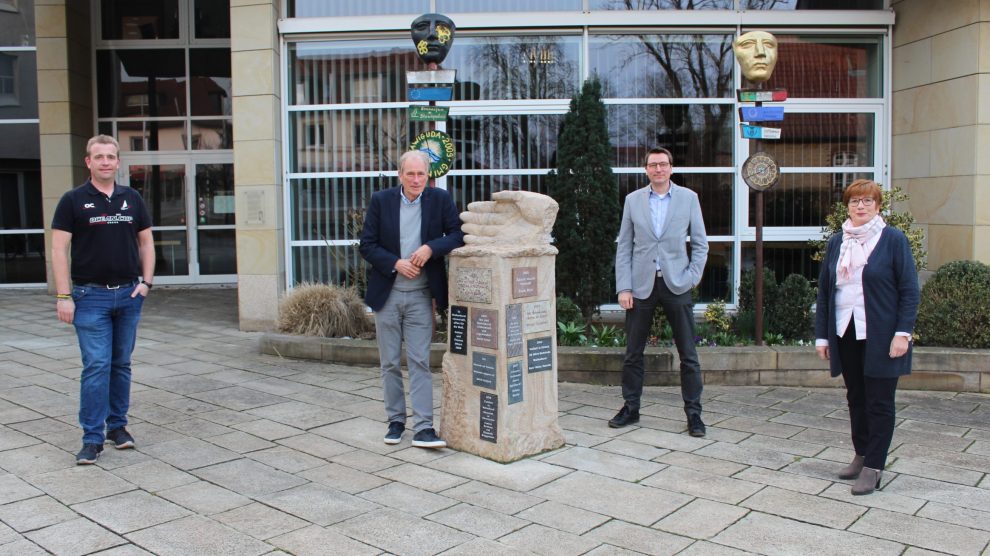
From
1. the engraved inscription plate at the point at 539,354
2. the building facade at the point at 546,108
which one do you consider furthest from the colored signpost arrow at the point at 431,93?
the engraved inscription plate at the point at 539,354

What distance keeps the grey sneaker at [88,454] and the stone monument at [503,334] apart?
2176mm

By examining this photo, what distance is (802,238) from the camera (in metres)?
10.4

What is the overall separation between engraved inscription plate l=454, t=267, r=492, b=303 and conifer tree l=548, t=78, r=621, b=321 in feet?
11.4

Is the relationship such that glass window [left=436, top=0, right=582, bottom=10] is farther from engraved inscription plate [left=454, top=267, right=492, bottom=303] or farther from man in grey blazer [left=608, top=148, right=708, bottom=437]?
engraved inscription plate [left=454, top=267, right=492, bottom=303]

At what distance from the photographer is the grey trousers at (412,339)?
5402mm

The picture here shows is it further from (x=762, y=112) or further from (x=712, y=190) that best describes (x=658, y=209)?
(x=712, y=190)

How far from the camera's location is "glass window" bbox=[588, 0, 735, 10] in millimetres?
10281

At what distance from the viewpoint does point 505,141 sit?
10.4m

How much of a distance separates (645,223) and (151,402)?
4.18 meters

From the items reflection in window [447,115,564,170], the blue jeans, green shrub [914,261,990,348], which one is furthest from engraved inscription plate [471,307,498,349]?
reflection in window [447,115,564,170]

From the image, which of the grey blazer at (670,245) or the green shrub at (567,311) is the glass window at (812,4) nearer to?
the green shrub at (567,311)

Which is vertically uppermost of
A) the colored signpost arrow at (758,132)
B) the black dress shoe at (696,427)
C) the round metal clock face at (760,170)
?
the colored signpost arrow at (758,132)

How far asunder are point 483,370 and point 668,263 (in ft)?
5.03

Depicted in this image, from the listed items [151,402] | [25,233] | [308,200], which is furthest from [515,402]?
[25,233]
